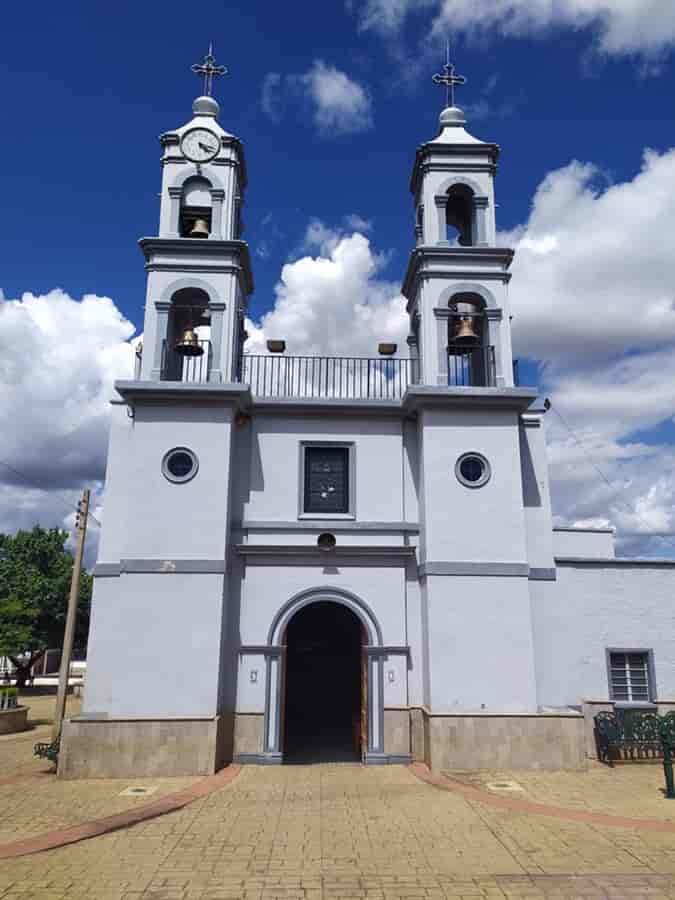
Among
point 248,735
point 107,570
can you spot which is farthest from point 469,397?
point 107,570

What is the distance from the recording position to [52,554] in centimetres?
3391

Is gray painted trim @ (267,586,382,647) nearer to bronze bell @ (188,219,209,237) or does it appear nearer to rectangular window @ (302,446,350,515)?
rectangular window @ (302,446,350,515)

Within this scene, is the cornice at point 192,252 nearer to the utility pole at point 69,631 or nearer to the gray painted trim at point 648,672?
the utility pole at point 69,631

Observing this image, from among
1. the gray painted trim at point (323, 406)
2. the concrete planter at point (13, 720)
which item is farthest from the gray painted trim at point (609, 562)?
the concrete planter at point (13, 720)

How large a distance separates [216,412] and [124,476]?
8.37 feet

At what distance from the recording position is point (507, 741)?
11922 millimetres

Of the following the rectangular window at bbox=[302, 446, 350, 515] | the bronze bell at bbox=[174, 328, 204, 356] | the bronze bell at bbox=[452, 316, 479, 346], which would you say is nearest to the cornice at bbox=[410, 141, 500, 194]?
the bronze bell at bbox=[452, 316, 479, 346]

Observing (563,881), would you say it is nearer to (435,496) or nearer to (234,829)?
(234,829)

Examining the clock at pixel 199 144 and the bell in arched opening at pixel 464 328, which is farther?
the clock at pixel 199 144

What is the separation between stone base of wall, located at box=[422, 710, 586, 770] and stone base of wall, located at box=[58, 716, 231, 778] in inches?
167

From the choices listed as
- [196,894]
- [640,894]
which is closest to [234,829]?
[196,894]

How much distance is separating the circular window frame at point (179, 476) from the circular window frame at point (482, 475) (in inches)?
212

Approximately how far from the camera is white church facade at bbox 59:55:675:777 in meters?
12.1

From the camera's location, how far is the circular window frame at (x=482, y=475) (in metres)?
13.2
